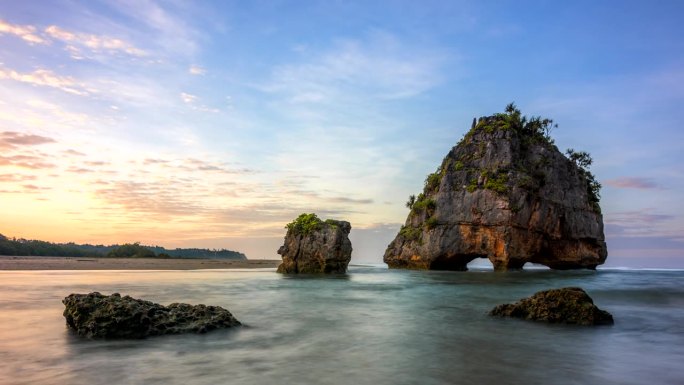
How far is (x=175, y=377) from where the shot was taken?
5.91 meters

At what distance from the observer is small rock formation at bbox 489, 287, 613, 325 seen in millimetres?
10656

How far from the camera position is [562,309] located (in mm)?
10875

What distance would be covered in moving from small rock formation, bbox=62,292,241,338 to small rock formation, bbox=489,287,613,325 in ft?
25.3

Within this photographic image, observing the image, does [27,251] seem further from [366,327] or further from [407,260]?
[366,327]

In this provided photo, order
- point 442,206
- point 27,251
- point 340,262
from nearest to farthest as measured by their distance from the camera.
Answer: point 340,262 → point 442,206 → point 27,251

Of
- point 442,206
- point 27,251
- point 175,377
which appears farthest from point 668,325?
point 27,251

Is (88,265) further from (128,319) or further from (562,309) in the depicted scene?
(562,309)

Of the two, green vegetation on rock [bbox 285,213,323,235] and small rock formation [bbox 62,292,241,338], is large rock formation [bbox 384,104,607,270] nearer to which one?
green vegetation on rock [bbox 285,213,323,235]

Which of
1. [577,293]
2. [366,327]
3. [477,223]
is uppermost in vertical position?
[477,223]

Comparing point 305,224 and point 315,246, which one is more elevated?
point 305,224

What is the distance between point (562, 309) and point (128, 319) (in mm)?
10231

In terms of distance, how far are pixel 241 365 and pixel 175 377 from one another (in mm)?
1066

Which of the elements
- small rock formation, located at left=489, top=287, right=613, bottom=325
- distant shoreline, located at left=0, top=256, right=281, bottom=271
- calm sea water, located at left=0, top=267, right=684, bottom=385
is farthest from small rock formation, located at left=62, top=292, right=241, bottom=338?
distant shoreline, located at left=0, top=256, right=281, bottom=271

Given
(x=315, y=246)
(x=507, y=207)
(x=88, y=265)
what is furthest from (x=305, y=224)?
(x=88, y=265)
